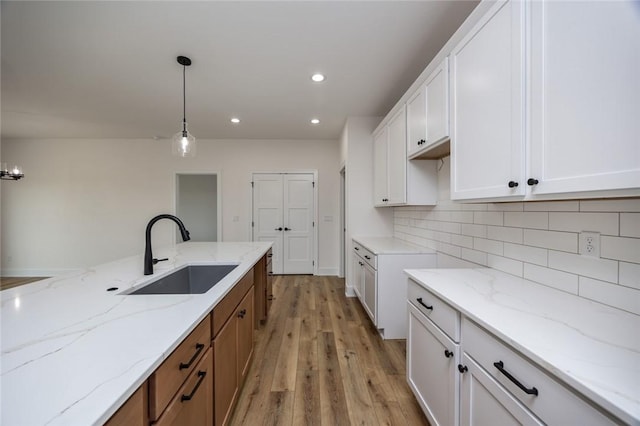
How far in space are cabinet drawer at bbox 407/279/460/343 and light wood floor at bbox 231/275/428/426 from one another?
771 millimetres

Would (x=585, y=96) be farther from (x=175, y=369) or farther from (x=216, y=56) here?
(x=216, y=56)

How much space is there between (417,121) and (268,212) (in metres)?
3.51

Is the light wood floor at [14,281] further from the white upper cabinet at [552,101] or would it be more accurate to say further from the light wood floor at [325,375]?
the white upper cabinet at [552,101]

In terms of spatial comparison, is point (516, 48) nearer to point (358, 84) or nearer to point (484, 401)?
point (484, 401)

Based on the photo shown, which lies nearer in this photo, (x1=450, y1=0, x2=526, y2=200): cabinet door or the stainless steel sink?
(x1=450, y1=0, x2=526, y2=200): cabinet door

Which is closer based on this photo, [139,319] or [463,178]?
[139,319]

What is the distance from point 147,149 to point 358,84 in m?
4.49

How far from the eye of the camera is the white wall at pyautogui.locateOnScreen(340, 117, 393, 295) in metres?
3.76

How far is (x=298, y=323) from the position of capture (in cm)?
286

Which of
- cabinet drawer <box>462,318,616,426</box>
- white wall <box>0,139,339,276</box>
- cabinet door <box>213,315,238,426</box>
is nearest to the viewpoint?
cabinet drawer <box>462,318,616,426</box>

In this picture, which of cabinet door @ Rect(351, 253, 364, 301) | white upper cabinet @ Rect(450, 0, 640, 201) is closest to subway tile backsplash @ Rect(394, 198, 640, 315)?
white upper cabinet @ Rect(450, 0, 640, 201)

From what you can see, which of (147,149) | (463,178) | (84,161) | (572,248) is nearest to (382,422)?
(572,248)

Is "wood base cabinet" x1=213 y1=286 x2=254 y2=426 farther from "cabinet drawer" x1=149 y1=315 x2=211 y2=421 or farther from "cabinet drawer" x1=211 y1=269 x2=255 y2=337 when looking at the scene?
"cabinet drawer" x1=149 y1=315 x2=211 y2=421

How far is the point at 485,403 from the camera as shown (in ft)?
3.12
